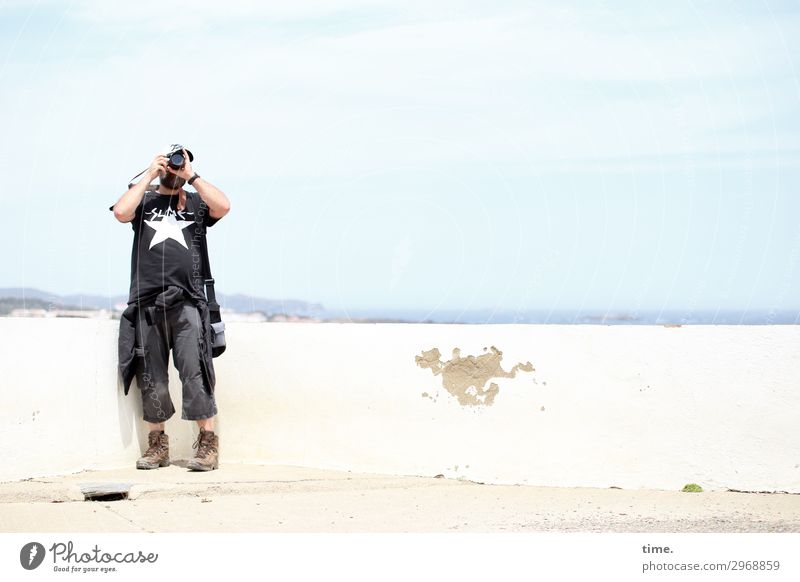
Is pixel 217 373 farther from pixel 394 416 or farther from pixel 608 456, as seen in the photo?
pixel 608 456

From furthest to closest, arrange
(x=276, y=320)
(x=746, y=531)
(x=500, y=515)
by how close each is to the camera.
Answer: (x=276, y=320)
(x=500, y=515)
(x=746, y=531)

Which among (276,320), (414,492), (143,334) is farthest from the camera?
(276,320)

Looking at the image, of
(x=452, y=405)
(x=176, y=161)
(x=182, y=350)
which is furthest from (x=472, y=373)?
(x=176, y=161)

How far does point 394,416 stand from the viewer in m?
6.57

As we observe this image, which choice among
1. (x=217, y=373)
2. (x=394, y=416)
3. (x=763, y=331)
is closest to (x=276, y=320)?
(x=217, y=373)

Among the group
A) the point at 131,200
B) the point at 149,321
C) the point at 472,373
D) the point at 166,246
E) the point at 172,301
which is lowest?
the point at 472,373

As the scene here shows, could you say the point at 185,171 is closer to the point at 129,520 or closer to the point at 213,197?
the point at 213,197

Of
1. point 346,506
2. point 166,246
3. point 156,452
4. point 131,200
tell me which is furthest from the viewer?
point 156,452

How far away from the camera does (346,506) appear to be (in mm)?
5730

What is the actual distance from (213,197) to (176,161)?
289mm

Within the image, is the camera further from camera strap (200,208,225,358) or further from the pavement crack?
the pavement crack

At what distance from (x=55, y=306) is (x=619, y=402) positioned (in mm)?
3602

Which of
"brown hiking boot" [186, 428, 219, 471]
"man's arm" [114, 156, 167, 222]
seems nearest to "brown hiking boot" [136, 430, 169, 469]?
"brown hiking boot" [186, 428, 219, 471]

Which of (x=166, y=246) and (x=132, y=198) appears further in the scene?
(x=166, y=246)
